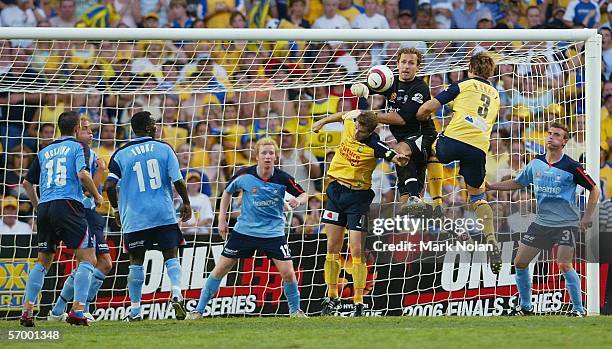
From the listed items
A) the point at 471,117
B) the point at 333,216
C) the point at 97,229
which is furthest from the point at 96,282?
the point at 471,117

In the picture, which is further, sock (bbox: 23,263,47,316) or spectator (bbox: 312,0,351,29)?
spectator (bbox: 312,0,351,29)

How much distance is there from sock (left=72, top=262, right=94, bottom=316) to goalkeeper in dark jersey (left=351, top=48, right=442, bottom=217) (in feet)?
10.4

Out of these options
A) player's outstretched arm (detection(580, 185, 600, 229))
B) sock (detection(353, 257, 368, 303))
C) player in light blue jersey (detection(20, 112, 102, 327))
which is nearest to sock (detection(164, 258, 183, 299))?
player in light blue jersey (detection(20, 112, 102, 327))

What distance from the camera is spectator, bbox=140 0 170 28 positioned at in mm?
16797

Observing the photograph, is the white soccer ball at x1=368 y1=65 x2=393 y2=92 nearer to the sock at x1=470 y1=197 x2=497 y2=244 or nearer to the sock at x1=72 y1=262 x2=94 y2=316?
the sock at x1=470 y1=197 x2=497 y2=244

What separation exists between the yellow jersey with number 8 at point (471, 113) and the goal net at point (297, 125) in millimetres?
704

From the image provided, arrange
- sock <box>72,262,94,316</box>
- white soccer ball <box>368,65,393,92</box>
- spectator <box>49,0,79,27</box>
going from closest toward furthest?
1. sock <box>72,262,94,316</box>
2. white soccer ball <box>368,65,393,92</box>
3. spectator <box>49,0,79,27</box>

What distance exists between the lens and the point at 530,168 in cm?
1077

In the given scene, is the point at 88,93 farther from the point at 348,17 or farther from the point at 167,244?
the point at 348,17

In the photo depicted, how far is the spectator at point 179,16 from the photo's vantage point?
54.7ft

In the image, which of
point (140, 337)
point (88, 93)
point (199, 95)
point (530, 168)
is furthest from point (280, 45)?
point (140, 337)

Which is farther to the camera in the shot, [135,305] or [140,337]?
[135,305]

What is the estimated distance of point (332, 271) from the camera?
1083 cm

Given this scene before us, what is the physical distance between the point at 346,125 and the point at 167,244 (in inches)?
88.7
